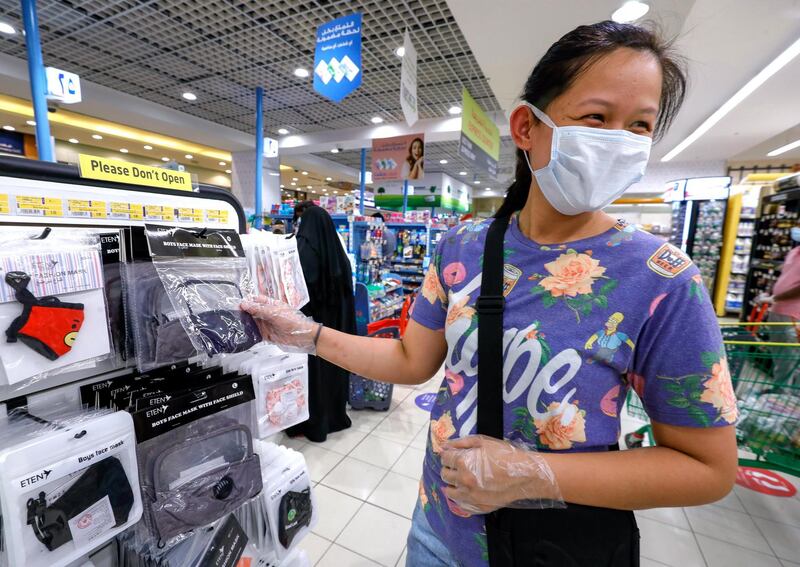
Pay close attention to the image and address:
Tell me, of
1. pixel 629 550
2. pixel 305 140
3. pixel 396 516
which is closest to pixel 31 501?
pixel 629 550

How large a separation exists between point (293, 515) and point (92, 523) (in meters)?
0.49

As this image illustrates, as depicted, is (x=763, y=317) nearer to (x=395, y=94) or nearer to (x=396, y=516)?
(x=396, y=516)

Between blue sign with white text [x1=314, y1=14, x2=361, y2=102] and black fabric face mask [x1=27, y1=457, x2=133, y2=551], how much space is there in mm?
2929

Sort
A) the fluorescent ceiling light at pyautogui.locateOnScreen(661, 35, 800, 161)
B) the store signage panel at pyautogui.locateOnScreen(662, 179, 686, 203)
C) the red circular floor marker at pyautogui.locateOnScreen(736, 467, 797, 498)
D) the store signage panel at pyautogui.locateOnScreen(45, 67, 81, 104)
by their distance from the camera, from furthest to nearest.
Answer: the store signage panel at pyautogui.locateOnScreen(662, 179, 686, 203), the fluorescent ceiling light at pyautogui.locateOnScreen(661, 35, 800, 161), the store signage panel at pyautogui.locateOnScreen(45, 67, 81, 104), the red circular floor marker at pyautogui.locateOnScreen(736, 467, 797, 498)

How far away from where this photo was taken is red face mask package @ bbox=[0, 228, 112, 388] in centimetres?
56

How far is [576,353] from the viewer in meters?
0.65

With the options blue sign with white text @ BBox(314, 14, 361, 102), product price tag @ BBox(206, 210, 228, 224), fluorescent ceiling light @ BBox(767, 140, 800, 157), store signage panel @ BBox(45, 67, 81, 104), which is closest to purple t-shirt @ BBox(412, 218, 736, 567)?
product price tag @ BBox(206, 210, 228, 224)

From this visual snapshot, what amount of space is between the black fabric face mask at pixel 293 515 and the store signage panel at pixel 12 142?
13.0 m

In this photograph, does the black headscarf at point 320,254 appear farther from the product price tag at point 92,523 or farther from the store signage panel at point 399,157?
the store signage panel at point 399,157

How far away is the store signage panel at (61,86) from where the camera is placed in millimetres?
3268

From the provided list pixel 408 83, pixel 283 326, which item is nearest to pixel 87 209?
pixel 283 326

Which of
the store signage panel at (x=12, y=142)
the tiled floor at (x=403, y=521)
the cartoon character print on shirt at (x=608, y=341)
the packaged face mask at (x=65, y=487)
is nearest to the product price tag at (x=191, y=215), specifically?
the packaged face mask at (x=65, y=487)

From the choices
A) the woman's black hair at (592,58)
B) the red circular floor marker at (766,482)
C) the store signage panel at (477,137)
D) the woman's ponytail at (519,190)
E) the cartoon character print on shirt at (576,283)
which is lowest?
the red circular floor marker at (766,482)

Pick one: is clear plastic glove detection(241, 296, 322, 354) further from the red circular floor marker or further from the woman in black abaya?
the red circular floor marker
